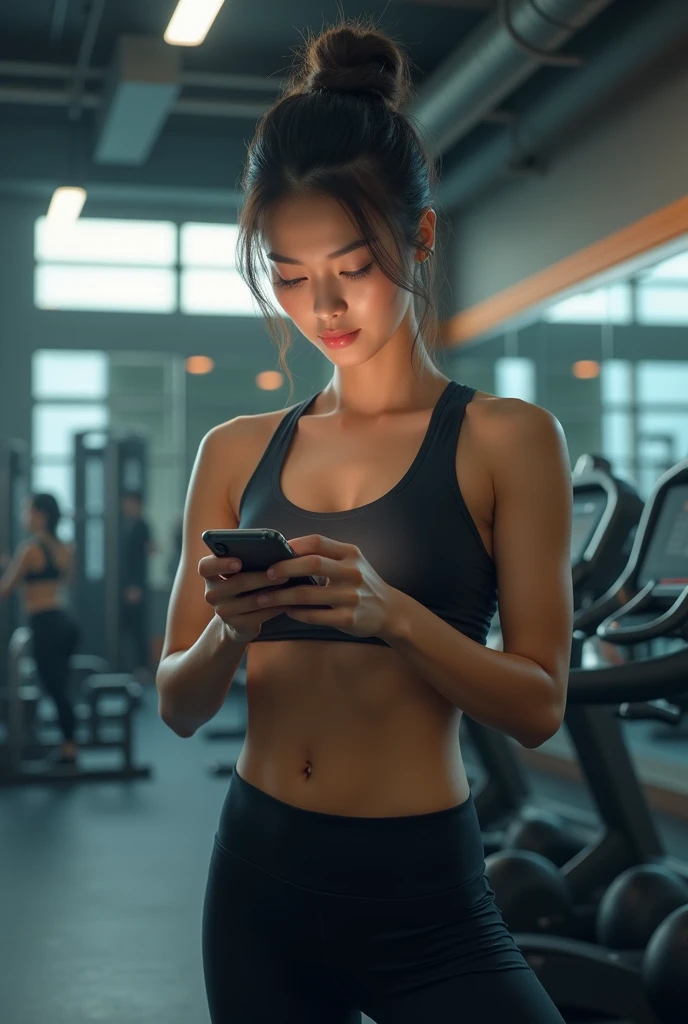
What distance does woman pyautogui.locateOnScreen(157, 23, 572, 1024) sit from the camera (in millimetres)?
989

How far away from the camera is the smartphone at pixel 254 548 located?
2.93 feet

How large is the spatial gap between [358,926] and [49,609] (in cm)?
526

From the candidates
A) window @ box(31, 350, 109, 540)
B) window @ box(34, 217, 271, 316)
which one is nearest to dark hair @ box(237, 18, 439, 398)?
window @ box(34, 217, 271, 316)

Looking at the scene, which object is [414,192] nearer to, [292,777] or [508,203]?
[292,777]

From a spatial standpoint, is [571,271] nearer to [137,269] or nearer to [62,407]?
[137,269]

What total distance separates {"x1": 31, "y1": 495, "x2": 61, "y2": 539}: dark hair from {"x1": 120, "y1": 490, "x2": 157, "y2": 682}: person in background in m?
2.60

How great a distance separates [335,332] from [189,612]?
32cm

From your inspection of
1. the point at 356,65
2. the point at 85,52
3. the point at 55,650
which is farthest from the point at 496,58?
the point at 356,65

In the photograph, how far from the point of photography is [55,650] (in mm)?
6020

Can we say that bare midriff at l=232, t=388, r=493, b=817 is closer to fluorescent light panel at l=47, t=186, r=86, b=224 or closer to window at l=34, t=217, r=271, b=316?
fluorescent light panel at l=47, t=186, r=86, b=224

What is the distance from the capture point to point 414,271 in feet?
3.88

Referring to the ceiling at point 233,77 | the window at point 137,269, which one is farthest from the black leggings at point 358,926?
the window at point 137,269

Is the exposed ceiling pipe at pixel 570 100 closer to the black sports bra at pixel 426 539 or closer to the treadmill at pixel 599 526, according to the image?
the treadmill at pixel 599 526

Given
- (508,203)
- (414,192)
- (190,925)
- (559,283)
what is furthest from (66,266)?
(414,192)
